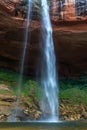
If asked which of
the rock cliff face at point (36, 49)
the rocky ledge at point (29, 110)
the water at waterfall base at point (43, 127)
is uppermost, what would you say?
the rock cliff face at point (36, 49)

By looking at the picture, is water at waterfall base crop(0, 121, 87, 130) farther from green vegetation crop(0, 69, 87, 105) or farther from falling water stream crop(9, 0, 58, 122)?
green vegetation crop(0, 69, 87, 105)

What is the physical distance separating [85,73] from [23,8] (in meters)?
6.20

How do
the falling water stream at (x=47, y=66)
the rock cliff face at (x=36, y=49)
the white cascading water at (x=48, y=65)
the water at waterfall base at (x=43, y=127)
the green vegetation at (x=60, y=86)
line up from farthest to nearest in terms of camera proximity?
the rock cliff face at (x=36, y=49) < the green vegetation at (x=60, y=86) < the white cascading water at (x=48, y=65) < the falling water stream at (x=47, y=66) < the water at waterfall base at (x=43, y=127)

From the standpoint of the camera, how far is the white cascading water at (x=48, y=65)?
15250mm

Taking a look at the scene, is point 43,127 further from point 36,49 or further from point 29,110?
point 36,49

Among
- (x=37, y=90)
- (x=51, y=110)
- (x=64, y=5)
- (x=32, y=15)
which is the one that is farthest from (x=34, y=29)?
(x=51, y=110)

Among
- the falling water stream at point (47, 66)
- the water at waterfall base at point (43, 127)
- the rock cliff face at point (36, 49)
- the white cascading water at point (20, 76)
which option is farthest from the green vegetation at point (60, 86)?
the water at waterfall base at point (43, 127)

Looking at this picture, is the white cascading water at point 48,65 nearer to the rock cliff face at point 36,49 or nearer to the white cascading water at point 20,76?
the rock cliff face at point 36,49

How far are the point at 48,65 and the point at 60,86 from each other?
2.06m

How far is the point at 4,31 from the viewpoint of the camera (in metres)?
16.5

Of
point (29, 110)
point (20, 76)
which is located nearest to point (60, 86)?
point (20, 76)

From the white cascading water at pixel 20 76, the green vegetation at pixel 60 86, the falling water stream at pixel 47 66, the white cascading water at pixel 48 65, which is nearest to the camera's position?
the white cascading water at pixel 20 76

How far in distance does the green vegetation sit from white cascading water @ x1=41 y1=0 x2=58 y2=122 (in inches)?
16.4

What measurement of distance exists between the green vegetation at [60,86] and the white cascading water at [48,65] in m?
0.42
